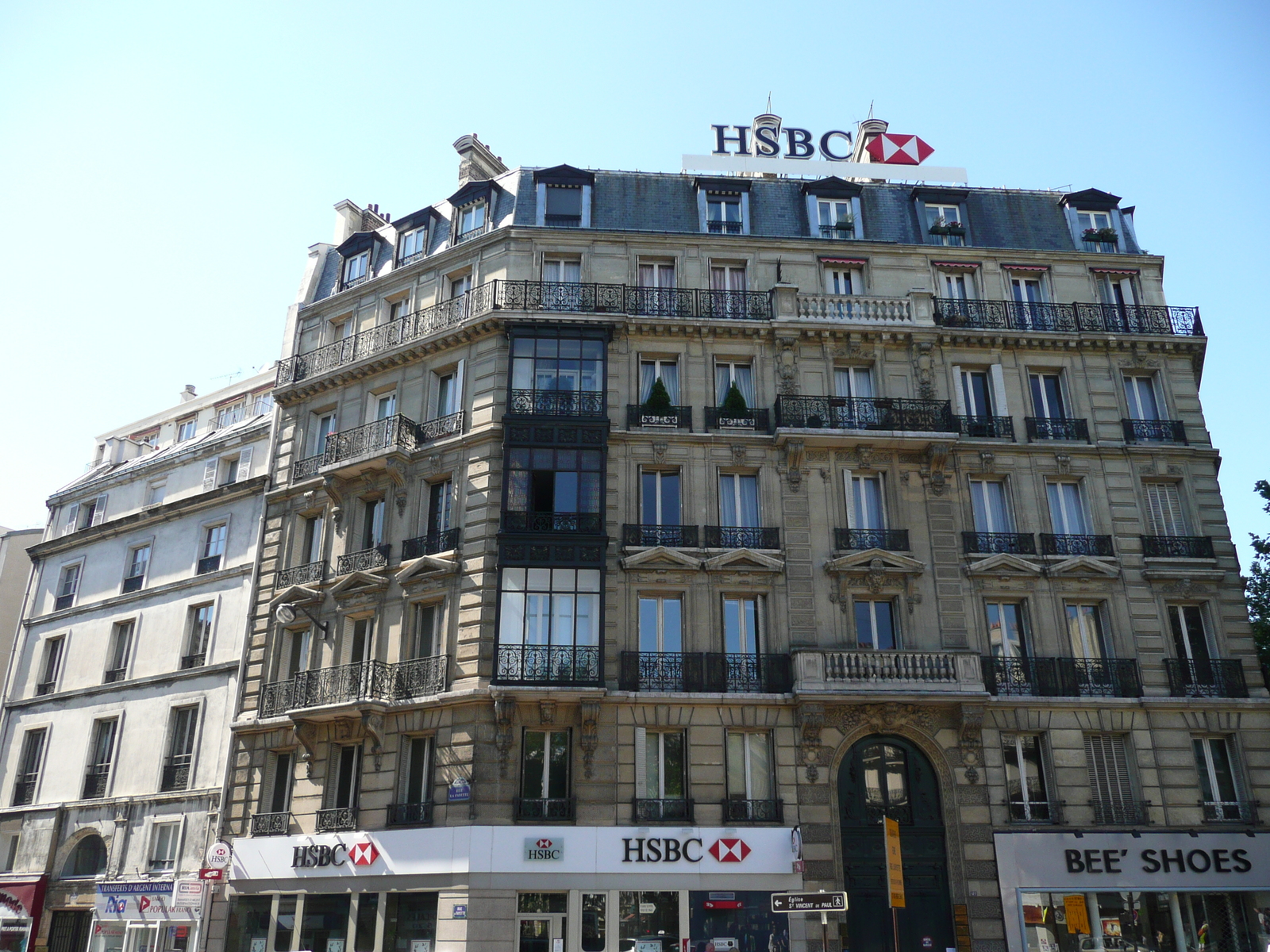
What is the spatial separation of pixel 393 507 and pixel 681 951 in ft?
45.3

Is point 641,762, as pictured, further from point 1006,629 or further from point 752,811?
point 1006,629

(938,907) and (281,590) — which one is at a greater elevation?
(281,590)

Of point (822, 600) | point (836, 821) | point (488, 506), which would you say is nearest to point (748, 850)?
point (836, 821)

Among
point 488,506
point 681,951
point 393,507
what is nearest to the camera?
point 681,951

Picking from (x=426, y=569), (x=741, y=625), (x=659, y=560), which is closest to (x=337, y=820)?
(x=426, y=569)

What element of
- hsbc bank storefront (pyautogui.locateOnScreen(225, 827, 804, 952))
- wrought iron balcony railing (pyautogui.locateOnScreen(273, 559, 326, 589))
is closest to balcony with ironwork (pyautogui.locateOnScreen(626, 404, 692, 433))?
wrought iron balcony railing (pyautogui.locateOnScreen(273, 559, 326, 589))

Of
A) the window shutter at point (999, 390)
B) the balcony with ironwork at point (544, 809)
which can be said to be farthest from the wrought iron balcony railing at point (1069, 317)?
the balcony with ironwork at point (544, 809)

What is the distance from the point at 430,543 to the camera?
27922mm

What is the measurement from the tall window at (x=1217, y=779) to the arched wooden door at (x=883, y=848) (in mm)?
6803

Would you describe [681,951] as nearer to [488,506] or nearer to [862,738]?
[862,738]

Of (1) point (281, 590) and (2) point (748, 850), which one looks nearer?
(2) point (748, 850)

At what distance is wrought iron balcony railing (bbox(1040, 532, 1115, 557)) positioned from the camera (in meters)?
27.7

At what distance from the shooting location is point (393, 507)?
29.0 m

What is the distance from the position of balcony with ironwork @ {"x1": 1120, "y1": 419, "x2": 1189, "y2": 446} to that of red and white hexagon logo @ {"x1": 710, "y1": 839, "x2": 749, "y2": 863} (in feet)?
51.5
